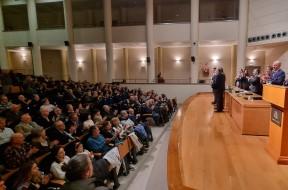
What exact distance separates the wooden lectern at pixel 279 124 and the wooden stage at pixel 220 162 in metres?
0.12

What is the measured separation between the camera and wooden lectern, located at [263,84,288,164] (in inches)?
104

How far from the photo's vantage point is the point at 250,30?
958 centimetres

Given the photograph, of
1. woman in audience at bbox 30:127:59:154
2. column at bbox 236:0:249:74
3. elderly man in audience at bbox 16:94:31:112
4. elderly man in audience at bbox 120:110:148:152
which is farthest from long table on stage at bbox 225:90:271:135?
column at bbox 236:0:249:74

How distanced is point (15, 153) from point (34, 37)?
10.5 meters

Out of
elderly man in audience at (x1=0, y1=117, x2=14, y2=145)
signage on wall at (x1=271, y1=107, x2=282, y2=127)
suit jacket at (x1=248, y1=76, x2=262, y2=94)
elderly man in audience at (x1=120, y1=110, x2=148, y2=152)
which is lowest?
elderly man in audience at (x1=120, y1=110, x2=148, y2=152)

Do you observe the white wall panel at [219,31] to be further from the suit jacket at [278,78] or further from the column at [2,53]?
the column at [2,53]

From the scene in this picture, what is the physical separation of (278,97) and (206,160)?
1083mm

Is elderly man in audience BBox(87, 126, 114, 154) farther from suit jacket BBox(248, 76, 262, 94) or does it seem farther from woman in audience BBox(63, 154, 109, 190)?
suit jacket BBox(248, 76, 262, 94)

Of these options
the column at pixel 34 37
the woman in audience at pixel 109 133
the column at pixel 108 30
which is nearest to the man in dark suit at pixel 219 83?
the woman in audience at pixel 109 133

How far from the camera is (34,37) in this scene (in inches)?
468

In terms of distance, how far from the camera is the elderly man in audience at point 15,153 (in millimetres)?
2760

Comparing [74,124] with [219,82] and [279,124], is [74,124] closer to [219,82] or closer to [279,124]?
[279,124]

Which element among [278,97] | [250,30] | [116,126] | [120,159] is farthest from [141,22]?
[278,97]

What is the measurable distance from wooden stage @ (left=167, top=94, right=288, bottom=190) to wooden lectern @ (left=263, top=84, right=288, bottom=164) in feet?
0.40
